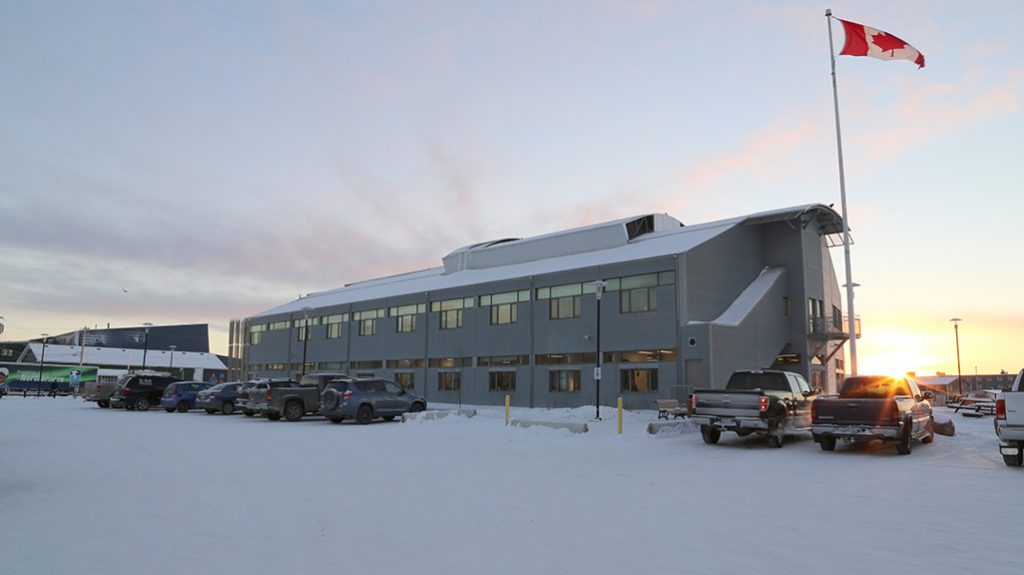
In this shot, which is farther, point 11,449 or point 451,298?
point 451,298

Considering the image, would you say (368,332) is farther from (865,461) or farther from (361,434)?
(865,461)

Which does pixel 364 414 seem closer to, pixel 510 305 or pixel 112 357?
pixel 510 305

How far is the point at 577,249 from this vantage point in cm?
4728

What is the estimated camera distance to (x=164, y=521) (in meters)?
8.07

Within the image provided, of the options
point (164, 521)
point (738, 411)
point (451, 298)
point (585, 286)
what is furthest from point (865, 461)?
point (451, 298)

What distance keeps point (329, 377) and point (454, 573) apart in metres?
26.2

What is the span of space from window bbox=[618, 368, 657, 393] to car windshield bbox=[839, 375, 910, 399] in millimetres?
16287

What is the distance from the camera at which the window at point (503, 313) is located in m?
43.2

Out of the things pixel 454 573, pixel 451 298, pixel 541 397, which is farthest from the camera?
pixel 451 298

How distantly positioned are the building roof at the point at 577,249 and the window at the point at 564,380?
6.02 meters

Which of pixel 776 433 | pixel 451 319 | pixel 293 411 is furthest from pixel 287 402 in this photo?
pixel 451 319

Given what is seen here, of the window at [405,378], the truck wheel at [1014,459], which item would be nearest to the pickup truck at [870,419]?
the truck wheel at [1014,459]

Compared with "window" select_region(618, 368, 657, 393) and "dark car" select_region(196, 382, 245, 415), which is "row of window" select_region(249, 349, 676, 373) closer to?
"window" select_region(618, 368, 657, 393)

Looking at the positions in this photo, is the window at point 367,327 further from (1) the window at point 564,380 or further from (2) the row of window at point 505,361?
(1) the window at point 564,380
